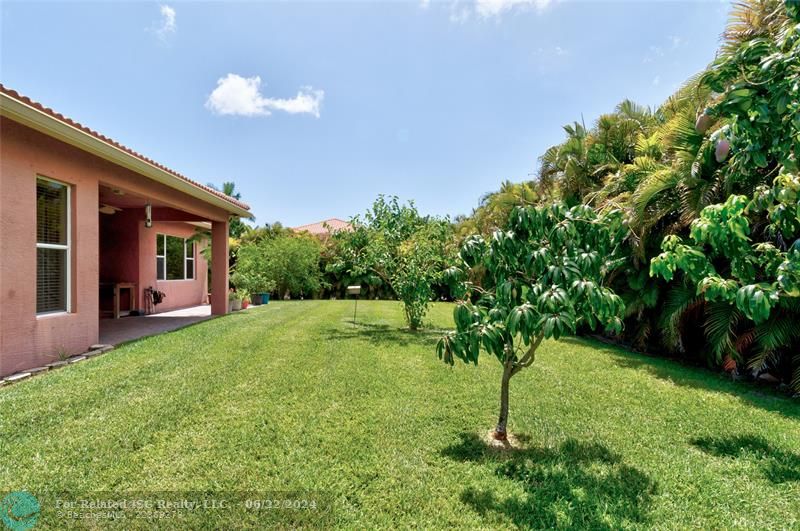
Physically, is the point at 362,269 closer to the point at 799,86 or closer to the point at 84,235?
the point at 84,235

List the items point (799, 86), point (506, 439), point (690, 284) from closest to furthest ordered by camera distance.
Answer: point (799, 86)
point (506, 439)
point (690, 284)

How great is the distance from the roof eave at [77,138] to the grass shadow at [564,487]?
277 inches

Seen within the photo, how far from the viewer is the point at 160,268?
14.8 metres

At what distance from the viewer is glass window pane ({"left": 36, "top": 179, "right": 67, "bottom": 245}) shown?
6242 mm

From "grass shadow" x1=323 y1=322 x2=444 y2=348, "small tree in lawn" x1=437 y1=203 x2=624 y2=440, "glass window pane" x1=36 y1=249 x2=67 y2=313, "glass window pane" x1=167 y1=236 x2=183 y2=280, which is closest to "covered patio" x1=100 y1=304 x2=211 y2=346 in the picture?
"glass window pane" x1=36 y1=249 x2=67 y2=313

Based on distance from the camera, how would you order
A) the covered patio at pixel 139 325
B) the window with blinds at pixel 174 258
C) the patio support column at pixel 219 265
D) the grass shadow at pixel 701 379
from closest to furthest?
the grass shadow at pixel 701 379 < the covered patio at pixel 139 325 < the patio support column at pixel 219 265 < the window with blinds at pixel 174 258

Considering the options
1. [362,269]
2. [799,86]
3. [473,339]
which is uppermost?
[799,86]

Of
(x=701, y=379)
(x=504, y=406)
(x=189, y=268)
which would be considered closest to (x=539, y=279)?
(x=504, y=406)

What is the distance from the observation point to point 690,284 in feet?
26.7

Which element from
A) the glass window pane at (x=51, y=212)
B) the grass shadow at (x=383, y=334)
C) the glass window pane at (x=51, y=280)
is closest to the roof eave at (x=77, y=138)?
the glass window pane at (x=51, y=212)

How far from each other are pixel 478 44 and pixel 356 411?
11397 millimetres

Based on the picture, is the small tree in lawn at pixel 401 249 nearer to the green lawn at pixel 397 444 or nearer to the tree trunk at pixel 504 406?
the green lawn at pixel 397 444

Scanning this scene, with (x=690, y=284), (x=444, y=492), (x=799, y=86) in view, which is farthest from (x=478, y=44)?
(x=444, y=492)

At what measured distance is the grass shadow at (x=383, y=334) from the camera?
9.71 meters
